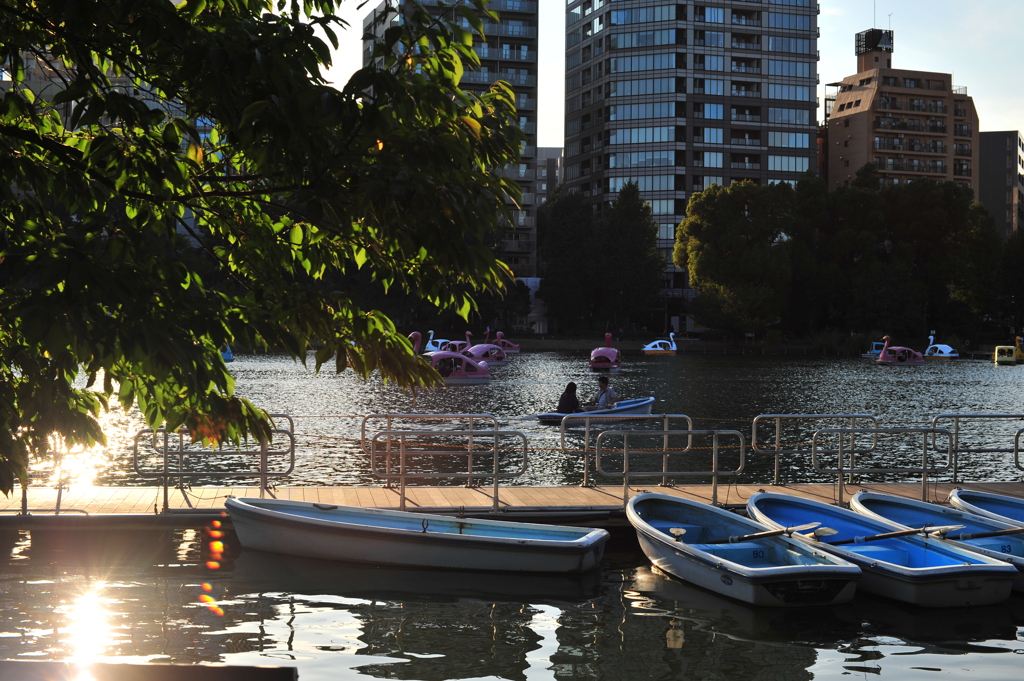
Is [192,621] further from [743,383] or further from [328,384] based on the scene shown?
[743,383]

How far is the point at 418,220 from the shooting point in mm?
3660

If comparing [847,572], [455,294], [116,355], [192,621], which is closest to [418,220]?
[455,294]

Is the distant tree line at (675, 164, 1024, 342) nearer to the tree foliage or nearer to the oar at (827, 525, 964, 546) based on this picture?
the oar at (827, 525, 964, 546)

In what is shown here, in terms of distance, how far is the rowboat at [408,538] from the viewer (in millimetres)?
11820

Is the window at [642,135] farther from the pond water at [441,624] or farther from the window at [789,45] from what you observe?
the pond water at [441,624]

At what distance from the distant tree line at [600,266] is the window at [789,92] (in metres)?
30.3

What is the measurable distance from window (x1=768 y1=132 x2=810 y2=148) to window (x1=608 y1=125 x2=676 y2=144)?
1266 cm

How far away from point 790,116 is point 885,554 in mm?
108654

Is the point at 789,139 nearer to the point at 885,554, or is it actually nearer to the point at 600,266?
the point at 600,266

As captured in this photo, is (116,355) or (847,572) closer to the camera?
(116,355)

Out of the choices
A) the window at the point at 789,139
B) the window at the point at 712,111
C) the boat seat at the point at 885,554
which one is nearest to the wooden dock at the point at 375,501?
the boat seat at the point at 885,554

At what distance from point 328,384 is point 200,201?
4010 centimetres

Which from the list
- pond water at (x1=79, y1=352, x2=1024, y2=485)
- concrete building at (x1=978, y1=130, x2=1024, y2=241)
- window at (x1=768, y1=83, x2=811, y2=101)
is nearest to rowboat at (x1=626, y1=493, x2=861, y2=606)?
pond water at (x1=79, y1=352, x2=1024, y2=485)

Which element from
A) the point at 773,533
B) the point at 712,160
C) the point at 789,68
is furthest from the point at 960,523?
the point at 789,68
